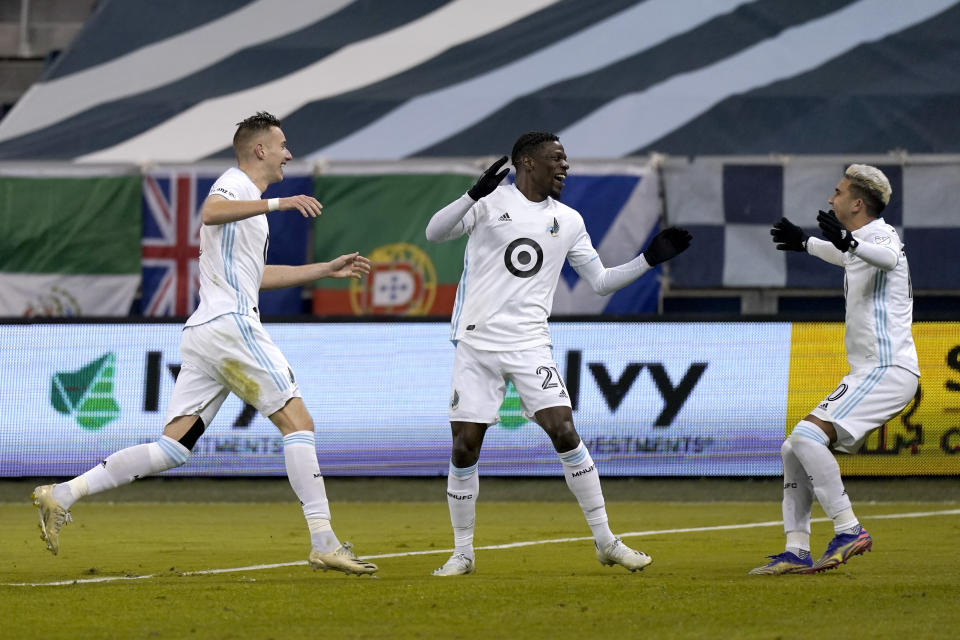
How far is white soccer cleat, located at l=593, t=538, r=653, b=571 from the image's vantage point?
7414 mm

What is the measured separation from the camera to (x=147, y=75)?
18.1 metres

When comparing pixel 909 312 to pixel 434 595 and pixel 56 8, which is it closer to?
pixel 434 595

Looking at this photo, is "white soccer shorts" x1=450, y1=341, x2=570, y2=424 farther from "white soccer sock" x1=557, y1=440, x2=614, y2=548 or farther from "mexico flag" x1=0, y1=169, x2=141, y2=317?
"mexico flag" x1=0, y1=169, x2=141, y2=317

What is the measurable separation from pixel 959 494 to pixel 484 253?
5.95m

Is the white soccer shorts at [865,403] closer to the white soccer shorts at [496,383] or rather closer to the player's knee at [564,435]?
the player's knee at [564,435]

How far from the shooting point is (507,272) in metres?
7.63

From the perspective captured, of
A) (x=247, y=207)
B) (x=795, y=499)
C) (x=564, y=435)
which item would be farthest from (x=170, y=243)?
(x=795, y=499)

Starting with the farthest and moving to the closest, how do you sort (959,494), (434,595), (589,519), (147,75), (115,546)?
(147,75), (959,494), (115,546), (589,519), (434,595)

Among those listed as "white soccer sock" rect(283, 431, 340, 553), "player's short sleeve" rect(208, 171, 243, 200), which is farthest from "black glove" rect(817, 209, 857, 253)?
"player's short sleeve" rect(208, 171, 243, 200)

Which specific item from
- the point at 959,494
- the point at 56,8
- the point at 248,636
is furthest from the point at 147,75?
the point at 248,636

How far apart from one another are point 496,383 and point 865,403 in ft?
5.79

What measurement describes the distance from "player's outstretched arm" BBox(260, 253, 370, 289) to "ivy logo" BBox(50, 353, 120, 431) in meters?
5.14

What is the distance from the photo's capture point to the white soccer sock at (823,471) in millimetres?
7418

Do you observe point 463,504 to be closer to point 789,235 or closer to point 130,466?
point 130,466
